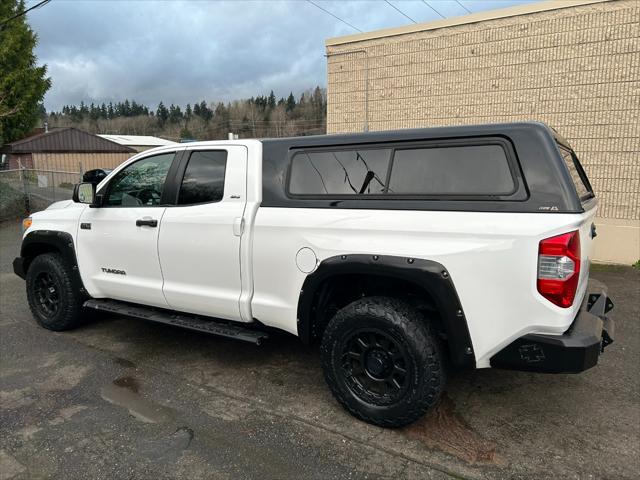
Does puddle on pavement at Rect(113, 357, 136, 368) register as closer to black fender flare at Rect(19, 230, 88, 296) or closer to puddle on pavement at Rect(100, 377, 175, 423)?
puddle on pavement at Rect(100, 377, 175, 423)

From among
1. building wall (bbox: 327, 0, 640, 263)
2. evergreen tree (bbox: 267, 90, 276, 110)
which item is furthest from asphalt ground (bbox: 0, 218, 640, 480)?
evergreen tree (bbox: 267, 90, 276, 110)

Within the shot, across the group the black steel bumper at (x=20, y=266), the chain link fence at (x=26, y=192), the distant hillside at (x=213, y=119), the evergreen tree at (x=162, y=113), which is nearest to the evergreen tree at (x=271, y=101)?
the distant hillside at (x=213, y=119)

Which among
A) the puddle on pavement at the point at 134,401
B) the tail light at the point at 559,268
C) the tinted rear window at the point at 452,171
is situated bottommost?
the puddle on pavement at the point at 134,401

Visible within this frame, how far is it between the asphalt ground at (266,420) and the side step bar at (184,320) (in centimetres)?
44

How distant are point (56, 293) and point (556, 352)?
467 centimetres

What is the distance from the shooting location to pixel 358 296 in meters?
3.43

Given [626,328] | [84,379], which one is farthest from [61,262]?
[626,328]

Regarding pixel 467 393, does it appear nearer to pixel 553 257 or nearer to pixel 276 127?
pixel 553 257

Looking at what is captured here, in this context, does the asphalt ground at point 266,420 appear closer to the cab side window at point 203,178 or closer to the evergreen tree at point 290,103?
the cab side window at point 203,178

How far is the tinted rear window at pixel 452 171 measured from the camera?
272cm

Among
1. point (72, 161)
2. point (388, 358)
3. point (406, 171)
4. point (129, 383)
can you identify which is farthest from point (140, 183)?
point (72, 161)

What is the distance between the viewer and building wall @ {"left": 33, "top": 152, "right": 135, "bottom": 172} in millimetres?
31959

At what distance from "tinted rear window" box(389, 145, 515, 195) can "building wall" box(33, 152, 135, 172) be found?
31.1 meters

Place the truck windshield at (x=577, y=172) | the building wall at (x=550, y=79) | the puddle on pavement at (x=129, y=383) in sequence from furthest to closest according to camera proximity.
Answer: the building wall at (x=550, y=79), the puddle on pavement at (x=129, y=383), the truck windshield at (x=577, y=172)
